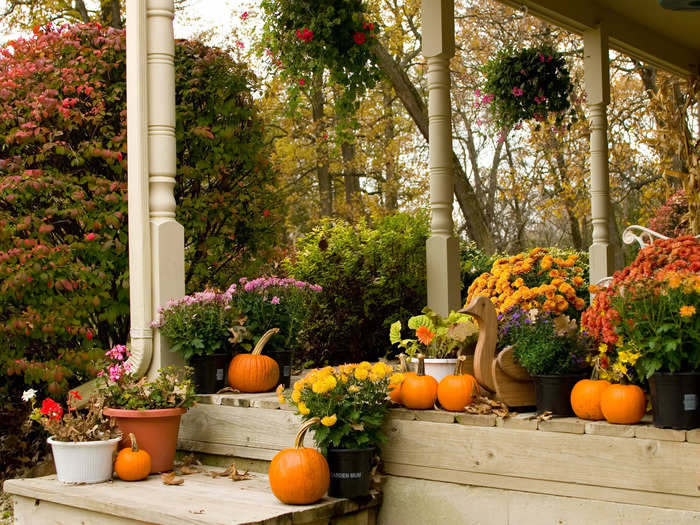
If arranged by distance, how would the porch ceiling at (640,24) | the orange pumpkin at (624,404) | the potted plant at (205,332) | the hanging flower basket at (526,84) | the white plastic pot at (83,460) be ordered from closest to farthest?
the orange pumpkin at (624,404) → the white plastic pot at (83,460) → the potted plant at (205,332) → the porch ceiling at (640,24) → the hanging flower basket at (526,84)

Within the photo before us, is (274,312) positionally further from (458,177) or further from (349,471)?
(458,177)

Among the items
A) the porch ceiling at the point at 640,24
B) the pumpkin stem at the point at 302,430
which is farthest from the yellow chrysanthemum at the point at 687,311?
the porch ceiling at the point at 640,24

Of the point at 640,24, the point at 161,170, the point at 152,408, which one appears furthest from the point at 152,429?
the point at 640,24

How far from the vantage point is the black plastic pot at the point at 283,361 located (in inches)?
152

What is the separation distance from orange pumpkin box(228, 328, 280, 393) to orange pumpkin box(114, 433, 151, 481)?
595 millimetres

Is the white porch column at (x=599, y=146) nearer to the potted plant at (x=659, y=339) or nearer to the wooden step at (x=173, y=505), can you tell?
the potted plant at (x=659, y=339)

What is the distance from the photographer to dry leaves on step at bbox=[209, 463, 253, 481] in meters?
3.24

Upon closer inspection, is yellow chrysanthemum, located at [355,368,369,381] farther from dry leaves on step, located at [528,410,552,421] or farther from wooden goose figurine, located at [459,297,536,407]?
dry leaves on step, located at [528,410,552,421]

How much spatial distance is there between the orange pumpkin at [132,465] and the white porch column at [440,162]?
2.15 m

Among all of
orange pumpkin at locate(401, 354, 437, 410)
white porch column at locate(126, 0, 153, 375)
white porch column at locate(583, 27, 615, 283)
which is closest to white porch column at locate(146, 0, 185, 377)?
white porch column at locate(126, 0, 153, 375)

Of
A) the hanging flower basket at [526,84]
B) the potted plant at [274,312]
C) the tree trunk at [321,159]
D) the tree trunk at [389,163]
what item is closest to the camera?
the potted plant at [274,312]

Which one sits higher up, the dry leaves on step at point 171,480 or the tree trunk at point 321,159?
the tree trunk at point 321,159

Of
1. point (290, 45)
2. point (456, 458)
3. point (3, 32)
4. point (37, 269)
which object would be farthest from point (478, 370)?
point (3, 32)

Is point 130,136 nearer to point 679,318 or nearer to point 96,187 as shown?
point 96,187
